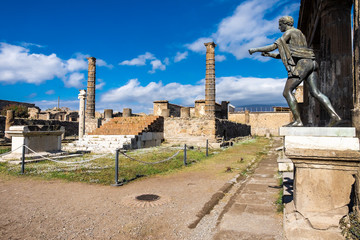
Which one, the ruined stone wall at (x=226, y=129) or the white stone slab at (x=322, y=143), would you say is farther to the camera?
the ruined stone wall at (x=226, y=129)

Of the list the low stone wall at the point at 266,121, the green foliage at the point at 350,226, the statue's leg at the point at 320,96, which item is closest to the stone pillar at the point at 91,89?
the statue's leg at the point at 320,96

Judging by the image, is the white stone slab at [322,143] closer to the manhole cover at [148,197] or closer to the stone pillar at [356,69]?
the stone pillar at [356,69]

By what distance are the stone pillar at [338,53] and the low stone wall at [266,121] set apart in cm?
3512

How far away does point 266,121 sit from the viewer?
40312 millimetres

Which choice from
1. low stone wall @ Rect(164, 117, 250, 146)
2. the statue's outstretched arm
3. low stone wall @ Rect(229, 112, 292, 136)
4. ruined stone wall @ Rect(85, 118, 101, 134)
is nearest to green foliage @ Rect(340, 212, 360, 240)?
the statue's outstretched arm

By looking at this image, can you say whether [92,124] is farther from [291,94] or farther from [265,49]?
[291,94]

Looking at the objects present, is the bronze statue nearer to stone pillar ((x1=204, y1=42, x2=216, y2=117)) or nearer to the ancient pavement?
the ancient pavement

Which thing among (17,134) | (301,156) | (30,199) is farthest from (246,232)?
(17,134)

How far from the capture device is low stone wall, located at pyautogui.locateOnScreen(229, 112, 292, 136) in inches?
1545

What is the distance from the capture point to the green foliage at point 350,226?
2443mm

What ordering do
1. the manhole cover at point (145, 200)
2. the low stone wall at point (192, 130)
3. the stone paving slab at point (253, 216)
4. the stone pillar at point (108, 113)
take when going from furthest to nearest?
the stone pillar at point (108, 113) → the low stone wall at point (192, 130) → the manhole cover at point (145, 200) → the stone paving slab at point (253, 216)

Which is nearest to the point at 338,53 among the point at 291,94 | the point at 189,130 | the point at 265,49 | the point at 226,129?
the point at 265,49

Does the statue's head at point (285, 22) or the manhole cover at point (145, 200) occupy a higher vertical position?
the statue's head at point (285, 22)

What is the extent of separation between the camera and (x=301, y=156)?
9.14 feet
